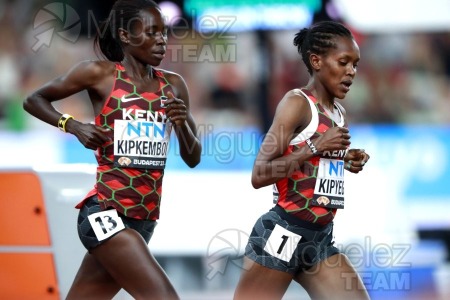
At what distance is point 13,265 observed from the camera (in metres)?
7.24

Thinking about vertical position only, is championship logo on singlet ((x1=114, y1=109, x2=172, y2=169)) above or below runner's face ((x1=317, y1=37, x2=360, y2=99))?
below

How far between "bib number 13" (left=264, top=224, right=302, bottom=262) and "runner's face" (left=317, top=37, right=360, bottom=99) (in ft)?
2.71

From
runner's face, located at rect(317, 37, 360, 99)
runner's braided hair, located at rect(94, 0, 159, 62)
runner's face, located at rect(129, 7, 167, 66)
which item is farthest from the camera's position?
runner's braided hair, located at rect(94, 0, 159, 62)

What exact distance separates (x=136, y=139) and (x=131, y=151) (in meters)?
0.07

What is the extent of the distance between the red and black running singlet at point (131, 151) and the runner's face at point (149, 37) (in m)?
0.19

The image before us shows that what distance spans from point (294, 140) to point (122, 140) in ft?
3.13

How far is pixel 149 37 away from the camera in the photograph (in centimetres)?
601

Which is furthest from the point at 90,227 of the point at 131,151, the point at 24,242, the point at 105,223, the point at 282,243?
the point at 24,242

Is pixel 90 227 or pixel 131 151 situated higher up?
pixel 131 151

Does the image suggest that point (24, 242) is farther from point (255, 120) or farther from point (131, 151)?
point (255, 120)

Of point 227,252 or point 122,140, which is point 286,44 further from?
point 122,140

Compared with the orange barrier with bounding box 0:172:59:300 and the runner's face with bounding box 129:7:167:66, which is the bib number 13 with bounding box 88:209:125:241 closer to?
the runner's face with bounding box 129:7:167:66

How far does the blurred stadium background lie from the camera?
32.2 ft

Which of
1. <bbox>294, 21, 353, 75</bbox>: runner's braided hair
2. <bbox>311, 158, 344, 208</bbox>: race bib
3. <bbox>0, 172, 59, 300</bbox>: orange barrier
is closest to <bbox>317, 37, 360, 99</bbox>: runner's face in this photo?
<bbox>294, 21, 353, 75</bbox>: runner's braided hair
